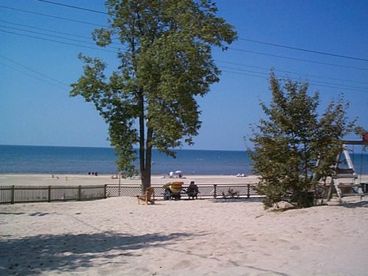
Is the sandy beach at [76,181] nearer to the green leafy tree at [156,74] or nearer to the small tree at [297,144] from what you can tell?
the green leafy tree at [156,74]

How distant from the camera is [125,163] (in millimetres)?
30562

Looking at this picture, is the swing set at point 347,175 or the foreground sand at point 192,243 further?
the swing set at point 347,175

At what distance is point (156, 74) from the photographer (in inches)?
1078

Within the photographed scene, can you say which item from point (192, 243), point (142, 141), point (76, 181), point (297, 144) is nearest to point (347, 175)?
point (297, 144)

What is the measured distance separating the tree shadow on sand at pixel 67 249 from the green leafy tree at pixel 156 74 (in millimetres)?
13789

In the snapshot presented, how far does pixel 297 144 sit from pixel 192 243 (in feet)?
26.3

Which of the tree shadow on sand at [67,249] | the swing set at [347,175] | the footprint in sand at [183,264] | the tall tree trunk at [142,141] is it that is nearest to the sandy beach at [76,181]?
the tall tree trunk at [142,141]

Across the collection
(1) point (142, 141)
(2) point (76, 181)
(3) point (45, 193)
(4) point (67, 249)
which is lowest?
(4) point (67, 249)

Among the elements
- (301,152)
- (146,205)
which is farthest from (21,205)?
(301,152)

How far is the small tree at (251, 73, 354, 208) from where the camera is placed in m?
17.7

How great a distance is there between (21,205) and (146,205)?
630cm

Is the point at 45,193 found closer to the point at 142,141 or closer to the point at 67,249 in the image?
the point at 142,141

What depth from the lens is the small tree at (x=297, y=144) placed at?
1766cm

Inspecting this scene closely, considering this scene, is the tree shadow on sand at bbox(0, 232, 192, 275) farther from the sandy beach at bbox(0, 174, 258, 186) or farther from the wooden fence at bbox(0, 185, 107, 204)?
the sandy beach at bbox(0, 174, 258, 186)
